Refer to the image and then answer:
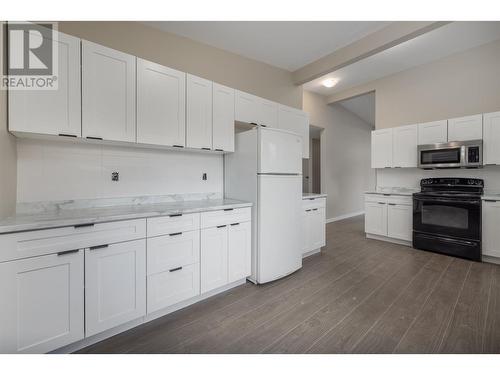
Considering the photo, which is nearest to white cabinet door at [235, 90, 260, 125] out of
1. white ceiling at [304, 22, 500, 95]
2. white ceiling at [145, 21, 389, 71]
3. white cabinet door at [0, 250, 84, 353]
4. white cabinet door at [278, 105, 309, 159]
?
white cabinet door at [278, 105, 309, 159]

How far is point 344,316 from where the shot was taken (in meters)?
1.84

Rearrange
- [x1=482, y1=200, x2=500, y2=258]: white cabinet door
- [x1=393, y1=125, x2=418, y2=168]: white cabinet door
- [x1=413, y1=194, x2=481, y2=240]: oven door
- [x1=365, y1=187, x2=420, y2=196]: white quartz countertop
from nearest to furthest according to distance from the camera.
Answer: [x1=482, y1=200, x2=500, y2=258]: white cabinet door → [x1=413, y1=194, x2=481, y2=240]: oven door → [x1=393, y1=125, x2=418, y2=168]: white cabinet door → [x1=365, y1=187, x2=420, y2=196]: white quartz countertop

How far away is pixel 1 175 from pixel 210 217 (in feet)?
4.79

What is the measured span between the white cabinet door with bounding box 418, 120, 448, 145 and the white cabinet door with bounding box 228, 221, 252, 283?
358 cm

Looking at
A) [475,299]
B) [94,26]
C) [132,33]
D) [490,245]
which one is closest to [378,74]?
[490,245]

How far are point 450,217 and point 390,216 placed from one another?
32.7 inches

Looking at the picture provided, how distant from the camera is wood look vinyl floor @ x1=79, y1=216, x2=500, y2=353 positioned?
1.51 meters

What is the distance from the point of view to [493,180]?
10.8 ft

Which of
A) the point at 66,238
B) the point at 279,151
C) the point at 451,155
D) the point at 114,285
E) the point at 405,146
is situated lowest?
the point at 114,285

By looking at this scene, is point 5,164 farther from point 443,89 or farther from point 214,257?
point 443,89

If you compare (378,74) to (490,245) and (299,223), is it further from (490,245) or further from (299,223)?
(299,223)

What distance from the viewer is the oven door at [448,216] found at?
297 cm

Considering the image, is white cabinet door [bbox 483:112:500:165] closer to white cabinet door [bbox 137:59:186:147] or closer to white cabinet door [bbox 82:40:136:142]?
white cabinet door [bbox 137:59:186:147]

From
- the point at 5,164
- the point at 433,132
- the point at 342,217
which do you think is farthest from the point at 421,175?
the point at 5,164
